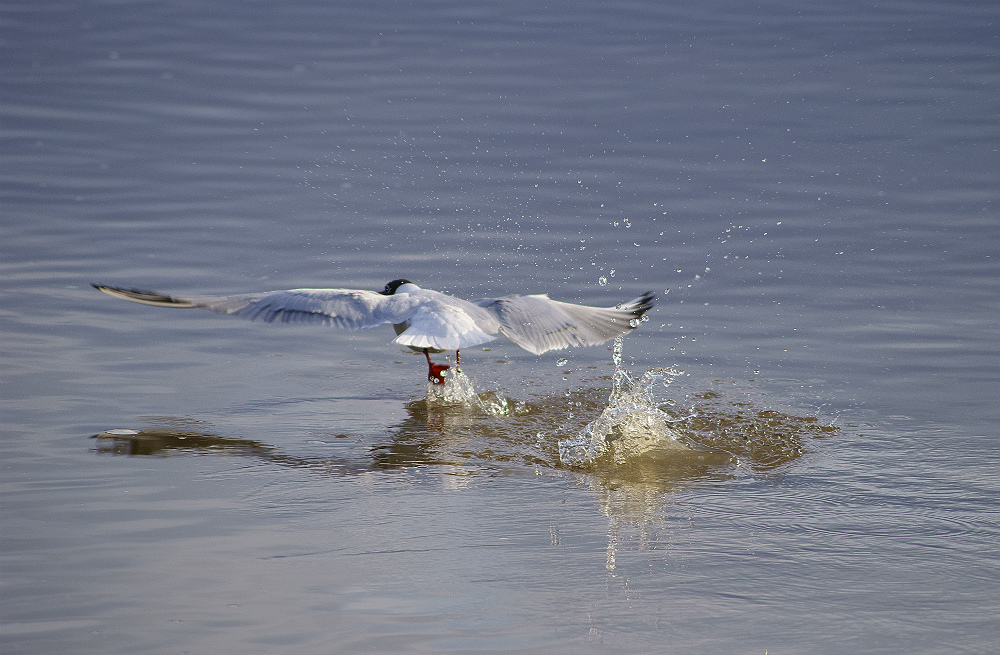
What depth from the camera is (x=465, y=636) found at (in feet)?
14.0

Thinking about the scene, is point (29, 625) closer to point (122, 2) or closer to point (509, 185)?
point (509, 185)

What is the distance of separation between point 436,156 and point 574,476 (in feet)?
28.7

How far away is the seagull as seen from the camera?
7.14m

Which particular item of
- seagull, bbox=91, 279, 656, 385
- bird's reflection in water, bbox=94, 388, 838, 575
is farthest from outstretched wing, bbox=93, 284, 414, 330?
bird's reflection in water, bbox=94, 388, 838, 575

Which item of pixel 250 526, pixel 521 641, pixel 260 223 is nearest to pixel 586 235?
pixel 260 223

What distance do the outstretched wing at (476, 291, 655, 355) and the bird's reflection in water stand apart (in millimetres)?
371

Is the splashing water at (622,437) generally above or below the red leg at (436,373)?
below

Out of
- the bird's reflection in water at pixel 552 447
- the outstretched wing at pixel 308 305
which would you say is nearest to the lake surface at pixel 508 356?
the bird's reflection in water at pixel 552 447

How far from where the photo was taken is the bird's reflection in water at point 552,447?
5918 millimetres

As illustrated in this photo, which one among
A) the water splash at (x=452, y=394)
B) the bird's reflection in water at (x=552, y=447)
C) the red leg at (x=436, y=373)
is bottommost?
the bird's reflection in water at (x=552, y=447)

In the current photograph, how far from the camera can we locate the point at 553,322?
7.49m

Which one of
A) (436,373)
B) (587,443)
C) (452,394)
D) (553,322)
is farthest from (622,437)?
(436,373)

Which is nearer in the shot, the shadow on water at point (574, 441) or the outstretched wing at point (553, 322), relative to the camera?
the shadow on water at point (574, 441)

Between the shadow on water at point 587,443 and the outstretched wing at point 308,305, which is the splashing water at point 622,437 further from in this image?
the outstretched wing at point 308,305
